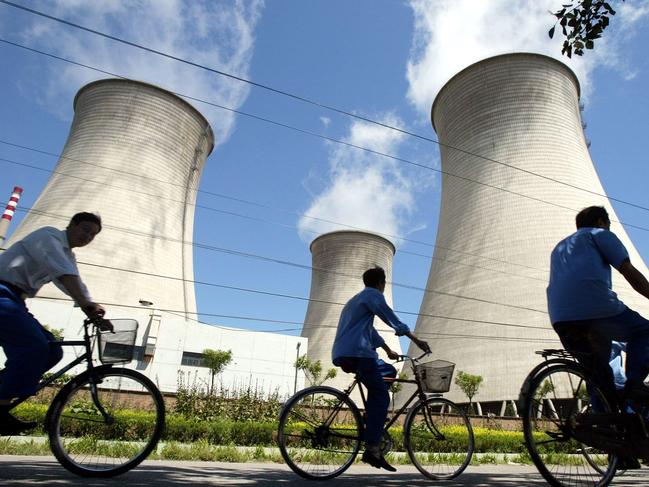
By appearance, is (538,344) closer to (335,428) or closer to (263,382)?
(263,382)

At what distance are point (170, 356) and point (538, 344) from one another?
12847 millimetres

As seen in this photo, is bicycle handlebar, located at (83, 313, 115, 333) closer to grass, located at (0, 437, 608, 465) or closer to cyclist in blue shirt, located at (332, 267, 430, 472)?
grass, located at (0, 437, 608, 465)

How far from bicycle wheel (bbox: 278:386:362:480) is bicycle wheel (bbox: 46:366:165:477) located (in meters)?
0.68

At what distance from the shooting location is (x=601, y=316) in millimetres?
2057

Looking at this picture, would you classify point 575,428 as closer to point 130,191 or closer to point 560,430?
point 560,430

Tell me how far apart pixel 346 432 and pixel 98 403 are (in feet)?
4.13

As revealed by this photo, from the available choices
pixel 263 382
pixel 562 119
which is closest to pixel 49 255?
pixel 263 382

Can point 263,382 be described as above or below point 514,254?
below

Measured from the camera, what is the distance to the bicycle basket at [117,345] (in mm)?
2198

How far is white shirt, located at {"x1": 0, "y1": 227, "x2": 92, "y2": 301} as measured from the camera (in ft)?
6.59

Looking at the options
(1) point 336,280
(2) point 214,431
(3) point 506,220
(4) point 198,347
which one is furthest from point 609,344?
(1) point 336,280

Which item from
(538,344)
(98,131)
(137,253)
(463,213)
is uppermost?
(98,131)

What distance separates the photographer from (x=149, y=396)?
2277 mm

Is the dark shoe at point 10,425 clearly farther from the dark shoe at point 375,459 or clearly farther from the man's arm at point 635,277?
the man's arm at point 635,277
